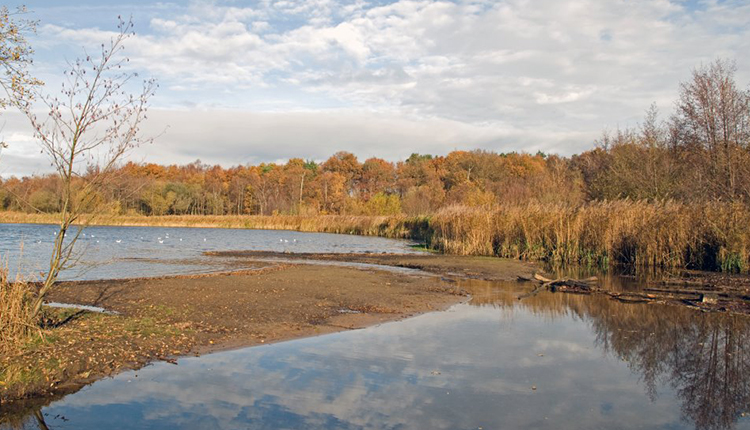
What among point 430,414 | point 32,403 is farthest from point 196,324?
point 430,414

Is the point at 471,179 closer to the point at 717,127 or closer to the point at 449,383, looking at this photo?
the point at 717,127

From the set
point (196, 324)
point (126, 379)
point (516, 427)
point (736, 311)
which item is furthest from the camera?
point (736, 311)

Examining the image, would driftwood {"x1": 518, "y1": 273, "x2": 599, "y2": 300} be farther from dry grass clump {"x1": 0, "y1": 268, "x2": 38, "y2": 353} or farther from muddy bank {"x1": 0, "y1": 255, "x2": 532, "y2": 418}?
dry grass clump {"x1": 0, "y1": 268, "x2": 38, "y2": 353}

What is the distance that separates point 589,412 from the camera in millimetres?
6012

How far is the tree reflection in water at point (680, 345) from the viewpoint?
6.51m

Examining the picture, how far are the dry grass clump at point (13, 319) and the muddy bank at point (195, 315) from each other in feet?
0.67

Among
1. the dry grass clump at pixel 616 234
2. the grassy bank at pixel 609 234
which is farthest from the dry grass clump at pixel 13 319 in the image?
the dry grass clump at pixel 616 234

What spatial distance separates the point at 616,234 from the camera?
22.5m

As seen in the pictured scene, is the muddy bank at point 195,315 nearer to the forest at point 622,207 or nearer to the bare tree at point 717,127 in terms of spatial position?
the forest at point 622,207

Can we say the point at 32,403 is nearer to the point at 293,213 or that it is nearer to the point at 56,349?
the point at 56,349

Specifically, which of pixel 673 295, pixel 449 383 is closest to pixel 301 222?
pixel 673 295

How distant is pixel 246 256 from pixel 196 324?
17724 mm

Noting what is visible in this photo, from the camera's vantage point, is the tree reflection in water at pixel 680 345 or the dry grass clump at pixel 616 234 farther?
the dry grass clump at pixel 616 234

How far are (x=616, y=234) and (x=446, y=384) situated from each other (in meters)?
18.3
